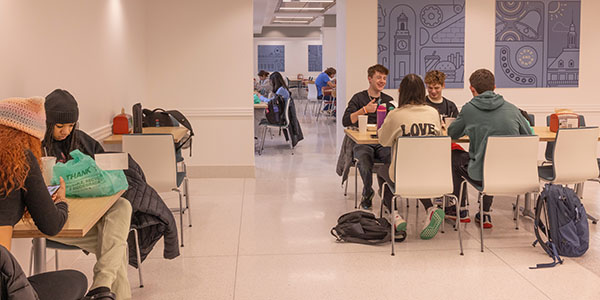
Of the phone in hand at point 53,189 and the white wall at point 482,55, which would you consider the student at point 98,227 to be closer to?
the phone in hand at point 53,189

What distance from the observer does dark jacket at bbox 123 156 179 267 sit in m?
3.52

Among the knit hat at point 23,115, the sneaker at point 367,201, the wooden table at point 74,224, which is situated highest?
the knit hat at point 23,115

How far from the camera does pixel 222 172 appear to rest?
23.0 ft

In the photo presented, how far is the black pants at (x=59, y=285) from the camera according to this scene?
2.22 meters

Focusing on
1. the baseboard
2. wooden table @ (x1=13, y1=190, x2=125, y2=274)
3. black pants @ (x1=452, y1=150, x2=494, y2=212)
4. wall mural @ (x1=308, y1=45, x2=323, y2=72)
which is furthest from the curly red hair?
wall mural @ (x1=308, y1=45, x2=323, y2=72)

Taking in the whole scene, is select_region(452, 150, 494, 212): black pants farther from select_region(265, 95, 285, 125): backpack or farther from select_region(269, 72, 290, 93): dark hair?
select_region(269, 72, 290, 93): dark hair

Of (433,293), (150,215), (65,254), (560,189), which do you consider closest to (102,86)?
(65,254)

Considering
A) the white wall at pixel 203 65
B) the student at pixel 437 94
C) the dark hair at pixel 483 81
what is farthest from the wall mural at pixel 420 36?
the dark hair at pixel 483 81

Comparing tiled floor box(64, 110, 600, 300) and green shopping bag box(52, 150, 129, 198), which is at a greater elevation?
green shopping bag box(52, 150, 129, 198)

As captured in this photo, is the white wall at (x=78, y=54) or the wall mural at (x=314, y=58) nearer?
the white wall at (x=78, y=54)

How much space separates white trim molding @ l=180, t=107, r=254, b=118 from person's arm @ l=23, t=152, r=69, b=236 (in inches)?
181

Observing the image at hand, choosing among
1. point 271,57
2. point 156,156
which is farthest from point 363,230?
point 271,57

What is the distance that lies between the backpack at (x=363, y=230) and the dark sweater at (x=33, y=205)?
253cm

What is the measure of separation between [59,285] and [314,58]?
22.2 m
